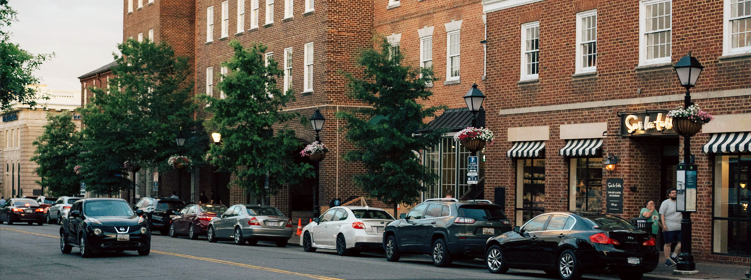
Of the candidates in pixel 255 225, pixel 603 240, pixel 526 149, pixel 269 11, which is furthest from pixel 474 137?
pixel 269 11

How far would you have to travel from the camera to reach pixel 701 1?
20578 mm

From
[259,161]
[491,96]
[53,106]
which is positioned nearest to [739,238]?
[491,96]

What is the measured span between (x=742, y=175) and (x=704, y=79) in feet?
7.79

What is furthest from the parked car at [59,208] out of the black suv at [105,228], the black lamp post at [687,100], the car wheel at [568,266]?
the black lamp post at [687,100]

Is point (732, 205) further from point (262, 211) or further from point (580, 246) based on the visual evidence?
point (262, 211)

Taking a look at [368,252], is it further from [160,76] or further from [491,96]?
[160,76]

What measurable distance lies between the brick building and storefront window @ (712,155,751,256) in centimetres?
2

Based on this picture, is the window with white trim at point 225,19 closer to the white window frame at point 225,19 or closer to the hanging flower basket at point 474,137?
the white window frame at point 225,19

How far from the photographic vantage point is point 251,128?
107 feet

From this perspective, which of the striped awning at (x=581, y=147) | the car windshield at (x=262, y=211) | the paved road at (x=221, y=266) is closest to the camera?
the paved road at (x=221, y=266)

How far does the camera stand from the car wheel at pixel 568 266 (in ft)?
52.3

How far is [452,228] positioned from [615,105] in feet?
21.2

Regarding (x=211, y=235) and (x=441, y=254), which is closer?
(x=441, y=254)

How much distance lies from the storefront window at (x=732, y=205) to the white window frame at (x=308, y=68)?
2112 centimetres
